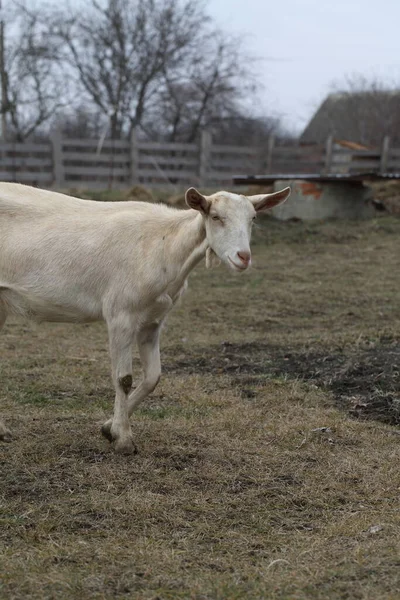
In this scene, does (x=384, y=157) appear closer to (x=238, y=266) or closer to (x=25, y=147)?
(x=25, y=147)

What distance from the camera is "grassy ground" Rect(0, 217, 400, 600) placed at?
3545mm

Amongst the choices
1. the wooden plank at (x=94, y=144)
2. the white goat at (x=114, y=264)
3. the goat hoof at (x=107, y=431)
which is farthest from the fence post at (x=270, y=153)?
the goat hoof at (x=107, y=431)

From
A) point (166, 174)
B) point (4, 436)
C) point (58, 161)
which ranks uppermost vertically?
point (58, 161)

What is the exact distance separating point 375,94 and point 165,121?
973 cm

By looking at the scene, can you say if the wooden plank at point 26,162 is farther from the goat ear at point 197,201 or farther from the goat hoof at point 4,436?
the goat ear at point 197,201

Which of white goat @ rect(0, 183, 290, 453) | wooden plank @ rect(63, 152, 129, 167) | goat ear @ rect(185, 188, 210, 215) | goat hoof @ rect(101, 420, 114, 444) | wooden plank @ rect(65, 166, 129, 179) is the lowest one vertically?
goat hoof @ rect(101, 420, 114, 444)

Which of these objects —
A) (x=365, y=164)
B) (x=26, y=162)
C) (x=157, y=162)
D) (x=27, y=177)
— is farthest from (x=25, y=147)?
(x=365, y=164)

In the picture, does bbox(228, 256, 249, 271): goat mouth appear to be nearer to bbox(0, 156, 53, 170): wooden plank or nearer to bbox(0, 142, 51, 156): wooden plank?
bbox(0, 142, 51, 156): wooden plank

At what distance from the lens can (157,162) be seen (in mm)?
22125

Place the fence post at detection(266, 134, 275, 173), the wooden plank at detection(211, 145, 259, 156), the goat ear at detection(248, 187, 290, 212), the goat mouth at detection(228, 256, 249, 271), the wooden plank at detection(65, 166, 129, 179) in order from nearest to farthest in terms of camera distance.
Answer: the goat mouth at detection(228, 256, 249, 271), the goat ear at detection(248, 187, 290, 212), the wooden plank at detection(65, 166, 129, 179), the wooden plank at detection(211, 145, 259, 156), the fence post at detection(266, 134, 275, 173)

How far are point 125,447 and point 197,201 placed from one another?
1.56 metres

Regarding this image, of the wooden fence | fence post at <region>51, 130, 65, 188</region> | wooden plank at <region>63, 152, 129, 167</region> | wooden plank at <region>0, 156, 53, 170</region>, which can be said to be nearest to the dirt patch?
the wooden fence

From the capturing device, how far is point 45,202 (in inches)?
215

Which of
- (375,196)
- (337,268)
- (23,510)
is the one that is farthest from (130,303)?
(375,196)
